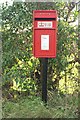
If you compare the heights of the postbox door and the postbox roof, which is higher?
the postbox roof

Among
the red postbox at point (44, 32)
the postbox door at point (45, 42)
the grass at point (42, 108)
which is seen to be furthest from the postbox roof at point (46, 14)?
the grass at point (42, 108)

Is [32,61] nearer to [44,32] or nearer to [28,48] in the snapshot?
[28,48]

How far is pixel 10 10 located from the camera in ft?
14.3

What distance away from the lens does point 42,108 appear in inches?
148

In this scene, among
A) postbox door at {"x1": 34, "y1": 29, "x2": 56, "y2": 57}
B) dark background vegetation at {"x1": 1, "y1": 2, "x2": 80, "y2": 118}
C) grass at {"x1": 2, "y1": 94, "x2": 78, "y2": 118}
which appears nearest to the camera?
grass at {"x1": 2, "y1": 94, "x2": 78, "y2": 118}

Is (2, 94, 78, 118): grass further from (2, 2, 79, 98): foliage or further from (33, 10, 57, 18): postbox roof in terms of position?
(33, 10, 57, 18): postbox roof

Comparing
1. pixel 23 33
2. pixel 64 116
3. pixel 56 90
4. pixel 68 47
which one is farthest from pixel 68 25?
pixel 64 116

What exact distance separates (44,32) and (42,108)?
3.36 ft

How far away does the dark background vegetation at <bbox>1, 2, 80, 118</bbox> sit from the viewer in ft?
14.3

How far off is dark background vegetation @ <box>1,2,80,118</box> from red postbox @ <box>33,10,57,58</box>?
1.79 feet

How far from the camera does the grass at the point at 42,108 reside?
3727 mm

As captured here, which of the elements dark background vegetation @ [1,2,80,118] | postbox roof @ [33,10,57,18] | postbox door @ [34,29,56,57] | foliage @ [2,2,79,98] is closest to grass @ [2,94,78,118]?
dark background vegetation @ [1,2,80,118]

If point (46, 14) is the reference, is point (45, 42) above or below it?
below

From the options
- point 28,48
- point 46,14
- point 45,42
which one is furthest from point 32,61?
point 46,14
